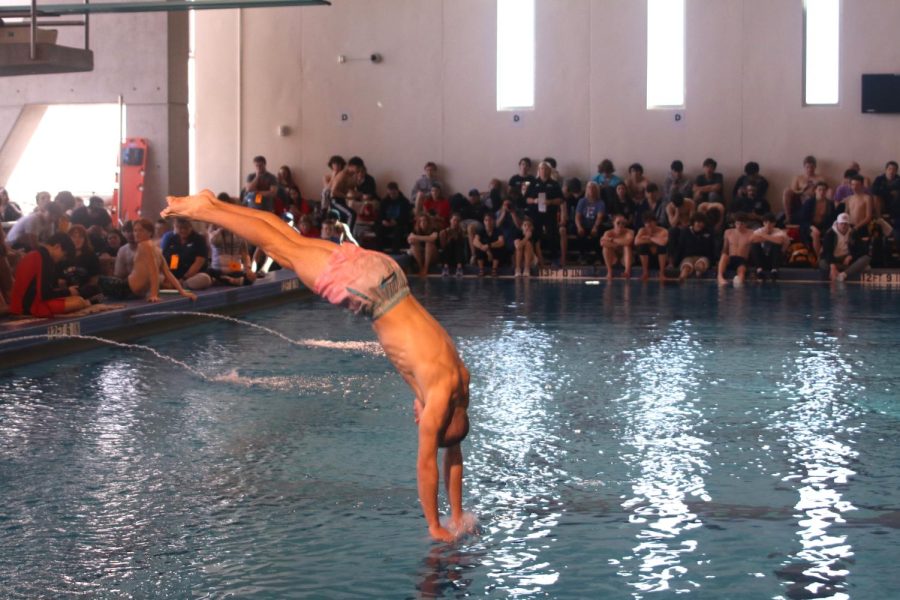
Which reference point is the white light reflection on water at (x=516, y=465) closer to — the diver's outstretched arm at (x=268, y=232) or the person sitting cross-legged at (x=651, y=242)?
the diver's outstretched arm at (x=268, y=232)

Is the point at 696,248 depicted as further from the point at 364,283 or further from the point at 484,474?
the point at 364,283

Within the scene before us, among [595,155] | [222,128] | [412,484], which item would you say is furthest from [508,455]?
[222,128]

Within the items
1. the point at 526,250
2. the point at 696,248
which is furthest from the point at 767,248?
the point at 526,250

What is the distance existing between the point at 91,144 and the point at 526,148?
9.17 meters

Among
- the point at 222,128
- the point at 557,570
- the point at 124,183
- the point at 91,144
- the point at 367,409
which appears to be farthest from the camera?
the point at 91,144

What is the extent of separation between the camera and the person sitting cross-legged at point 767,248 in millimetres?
15438

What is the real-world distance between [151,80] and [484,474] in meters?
12.9

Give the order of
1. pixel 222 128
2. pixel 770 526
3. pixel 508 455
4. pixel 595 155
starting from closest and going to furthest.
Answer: pixel 770 526 → pixel 508 455 → pixel 595 155 → pixel 222 128

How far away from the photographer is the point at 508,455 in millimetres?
5555

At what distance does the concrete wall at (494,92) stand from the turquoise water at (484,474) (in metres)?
8.56

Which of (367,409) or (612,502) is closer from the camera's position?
(612,502)

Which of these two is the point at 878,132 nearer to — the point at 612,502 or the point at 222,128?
the point at 222,128

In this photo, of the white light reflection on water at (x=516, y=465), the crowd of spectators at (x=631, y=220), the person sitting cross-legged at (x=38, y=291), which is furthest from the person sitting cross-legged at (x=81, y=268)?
the crowd of spectators at (x=631, y=220)

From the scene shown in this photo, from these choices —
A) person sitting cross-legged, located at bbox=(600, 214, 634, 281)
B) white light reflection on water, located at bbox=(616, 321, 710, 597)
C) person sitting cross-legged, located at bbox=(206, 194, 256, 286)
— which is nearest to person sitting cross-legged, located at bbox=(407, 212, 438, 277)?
person sitting cross-legged, located at bbox=(600, 214, 634, 281)
